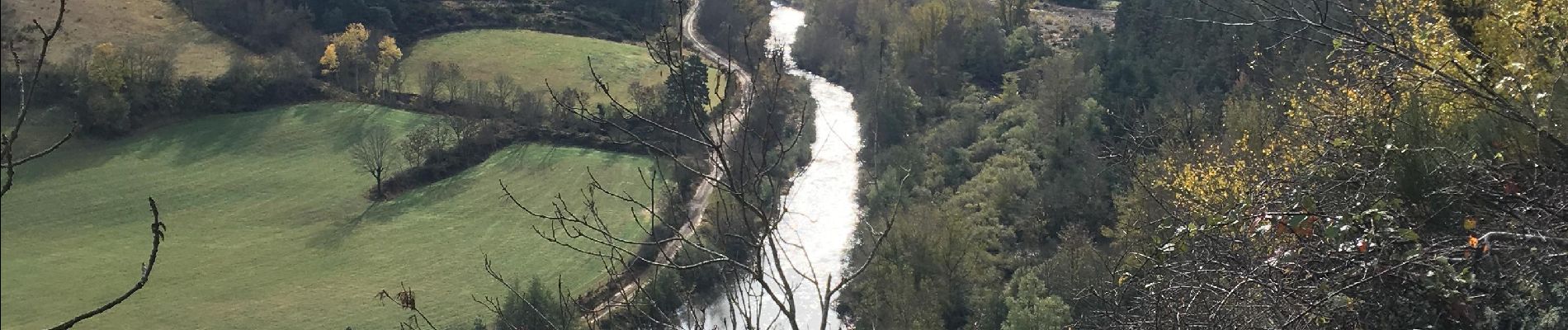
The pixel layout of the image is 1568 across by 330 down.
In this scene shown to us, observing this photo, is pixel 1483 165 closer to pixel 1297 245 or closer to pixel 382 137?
A: pixel 1297 245

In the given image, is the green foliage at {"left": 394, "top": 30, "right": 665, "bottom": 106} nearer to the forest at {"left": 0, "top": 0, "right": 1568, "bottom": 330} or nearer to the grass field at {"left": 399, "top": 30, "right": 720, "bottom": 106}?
the grass field at {"left": 399, "top": 30, "right": 720, "bottom": 106}

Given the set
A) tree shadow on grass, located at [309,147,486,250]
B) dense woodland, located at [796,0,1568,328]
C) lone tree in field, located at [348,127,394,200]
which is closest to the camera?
dense woodland, located at [796,0,1568,328]

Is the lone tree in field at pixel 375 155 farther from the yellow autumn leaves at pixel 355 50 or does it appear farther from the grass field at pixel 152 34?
the grass field at pixel 152 34

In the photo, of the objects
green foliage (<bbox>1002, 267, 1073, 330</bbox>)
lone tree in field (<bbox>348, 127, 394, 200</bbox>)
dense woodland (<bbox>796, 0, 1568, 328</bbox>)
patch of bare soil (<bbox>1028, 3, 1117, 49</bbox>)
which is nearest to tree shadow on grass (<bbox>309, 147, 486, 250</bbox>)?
lone tree in field (<bbox>348, 127, 394, 200</bbox>)

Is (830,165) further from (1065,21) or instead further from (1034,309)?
(1034,309)

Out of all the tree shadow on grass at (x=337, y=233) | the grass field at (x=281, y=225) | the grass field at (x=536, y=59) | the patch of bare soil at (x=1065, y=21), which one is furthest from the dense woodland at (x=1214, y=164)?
the tree shadow on grass at (x=337, y=233)

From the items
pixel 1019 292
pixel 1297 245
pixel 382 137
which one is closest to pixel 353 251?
pixel 382 137

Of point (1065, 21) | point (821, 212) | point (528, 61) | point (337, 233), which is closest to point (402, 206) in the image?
point (337, 233)
